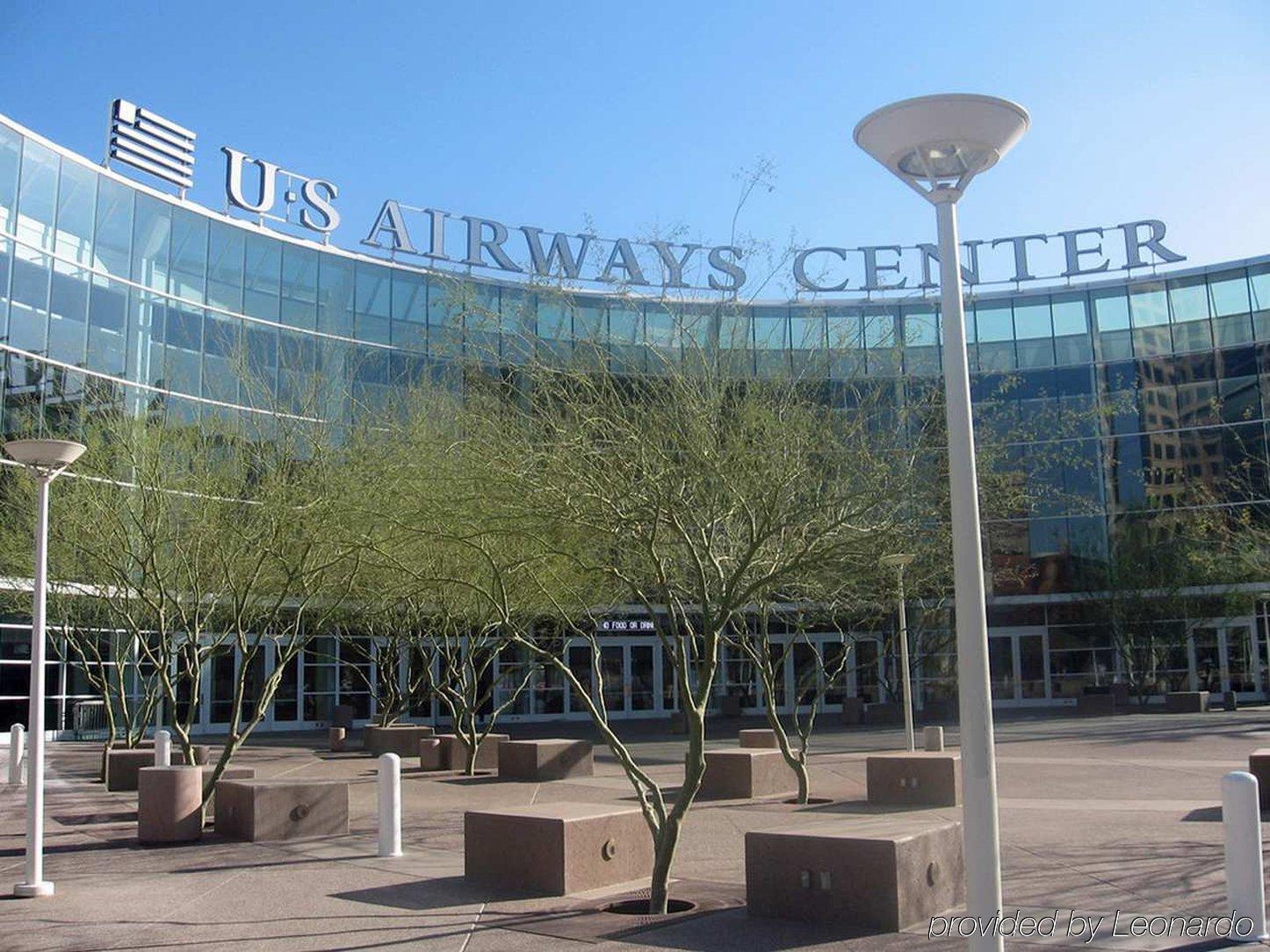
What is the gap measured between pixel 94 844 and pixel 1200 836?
11.3 meters

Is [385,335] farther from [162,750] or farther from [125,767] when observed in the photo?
[162,750]

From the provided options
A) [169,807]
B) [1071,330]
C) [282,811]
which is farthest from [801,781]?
[1071,330]

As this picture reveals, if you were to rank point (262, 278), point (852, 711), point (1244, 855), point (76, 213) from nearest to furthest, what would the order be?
point (1244, 855)
point (76, 213)
point (852, 711)
point (262, 278)

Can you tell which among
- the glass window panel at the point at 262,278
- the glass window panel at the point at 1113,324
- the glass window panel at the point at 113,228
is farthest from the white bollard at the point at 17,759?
the glass window panel at the point at 1113,324

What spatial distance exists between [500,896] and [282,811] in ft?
14.8

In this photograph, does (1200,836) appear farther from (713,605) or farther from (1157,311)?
(1157,311)

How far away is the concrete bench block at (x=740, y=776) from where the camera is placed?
55.3 ft

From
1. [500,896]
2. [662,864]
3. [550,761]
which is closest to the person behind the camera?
[662,864]

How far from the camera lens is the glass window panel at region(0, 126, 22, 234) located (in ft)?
98.0

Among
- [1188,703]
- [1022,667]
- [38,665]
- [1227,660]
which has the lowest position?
[1188,703]

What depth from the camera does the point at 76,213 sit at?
1260 inches

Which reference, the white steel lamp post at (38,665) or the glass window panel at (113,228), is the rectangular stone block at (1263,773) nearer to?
the white steel lamp post at (38,665)

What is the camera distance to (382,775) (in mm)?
11953

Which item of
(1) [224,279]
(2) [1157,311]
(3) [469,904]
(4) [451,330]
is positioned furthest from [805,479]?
(2) [1157,311]
